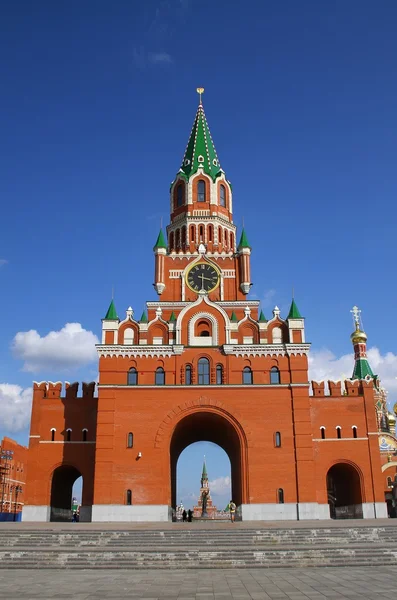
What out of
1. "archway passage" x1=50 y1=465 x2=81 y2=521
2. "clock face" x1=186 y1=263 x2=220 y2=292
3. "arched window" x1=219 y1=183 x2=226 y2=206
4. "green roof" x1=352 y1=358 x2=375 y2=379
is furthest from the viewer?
"green roof" x1=352 y1=358 x2=375 y2=379

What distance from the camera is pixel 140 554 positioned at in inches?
842

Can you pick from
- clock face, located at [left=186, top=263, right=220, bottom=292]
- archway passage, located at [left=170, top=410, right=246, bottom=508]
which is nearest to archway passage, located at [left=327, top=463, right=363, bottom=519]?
archway passage, located at [left=170, top=410, right=246, bottom=508]

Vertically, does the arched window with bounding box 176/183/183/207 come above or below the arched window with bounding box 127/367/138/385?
above

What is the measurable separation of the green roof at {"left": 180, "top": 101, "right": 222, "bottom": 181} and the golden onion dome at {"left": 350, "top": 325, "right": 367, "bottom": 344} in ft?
117

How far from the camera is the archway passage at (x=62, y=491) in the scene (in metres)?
40.7

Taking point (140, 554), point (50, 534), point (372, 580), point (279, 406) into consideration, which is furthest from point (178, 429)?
point (372, 580)

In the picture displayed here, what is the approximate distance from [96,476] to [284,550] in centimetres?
1717

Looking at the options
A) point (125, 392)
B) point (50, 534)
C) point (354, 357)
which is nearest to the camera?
point (50, 534)

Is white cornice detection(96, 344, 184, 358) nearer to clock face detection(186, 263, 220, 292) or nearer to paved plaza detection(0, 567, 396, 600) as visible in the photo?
clock face detection(186, 263, 220, 292)

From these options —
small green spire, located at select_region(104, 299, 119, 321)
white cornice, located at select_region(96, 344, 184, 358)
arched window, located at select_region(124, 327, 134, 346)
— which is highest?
small green spire, located at select_region(104, 299, 119, 321)

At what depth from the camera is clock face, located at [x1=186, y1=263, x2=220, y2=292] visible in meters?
44.8

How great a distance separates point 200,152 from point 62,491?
29880mm

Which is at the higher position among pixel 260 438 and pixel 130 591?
pixel 260 438

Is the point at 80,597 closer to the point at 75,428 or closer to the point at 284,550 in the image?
the point at 284,550
